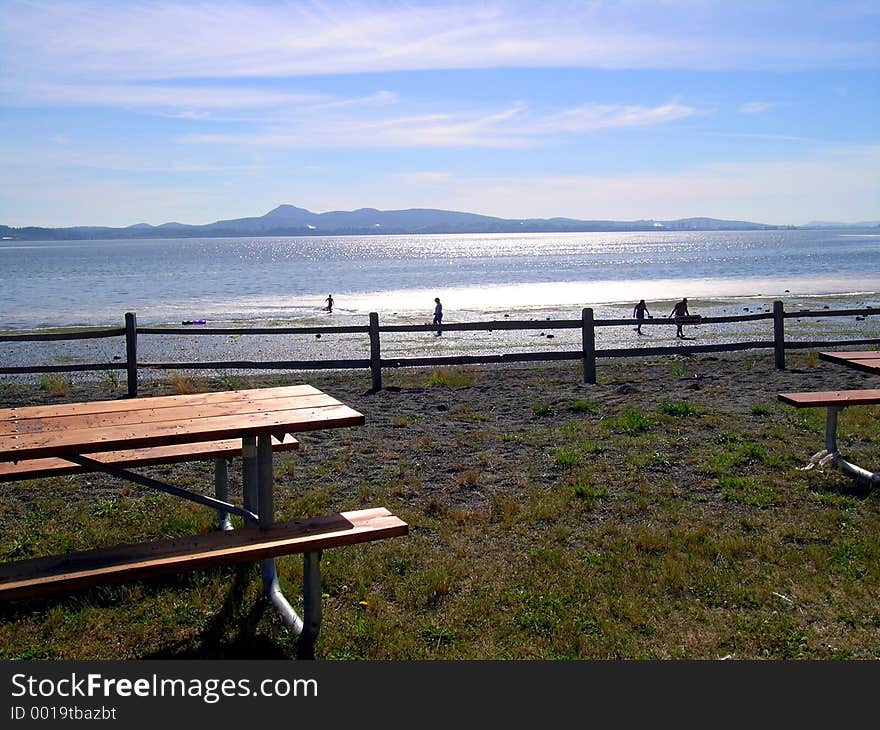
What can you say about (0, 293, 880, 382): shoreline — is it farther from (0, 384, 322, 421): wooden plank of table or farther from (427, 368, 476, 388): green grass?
(0, 384, 322, 421): wooden plank of table

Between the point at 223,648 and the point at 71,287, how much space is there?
206ft

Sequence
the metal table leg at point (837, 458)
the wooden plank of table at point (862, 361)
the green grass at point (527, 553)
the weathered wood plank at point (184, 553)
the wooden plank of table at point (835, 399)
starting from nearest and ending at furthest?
the weathered wood plank at point (184, 553)
the green grass at point (527, 553)
the metal table leg at point (837, 458)
the wooden plank of table at point (835, 399)
the wooden plank of table at point (862, 361)

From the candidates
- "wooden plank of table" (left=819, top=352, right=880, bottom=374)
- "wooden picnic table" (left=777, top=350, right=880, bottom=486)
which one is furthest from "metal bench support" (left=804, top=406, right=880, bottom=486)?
"wooden plank of table" (left=819, top=352, right=880, bottom=374)

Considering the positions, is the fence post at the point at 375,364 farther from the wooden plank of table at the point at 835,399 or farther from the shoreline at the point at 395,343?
the shoreline at the point at 395,343

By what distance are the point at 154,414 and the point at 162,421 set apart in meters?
0.21

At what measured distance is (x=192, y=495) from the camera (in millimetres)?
4664

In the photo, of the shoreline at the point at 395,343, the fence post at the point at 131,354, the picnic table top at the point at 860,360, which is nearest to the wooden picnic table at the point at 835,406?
the picnic table top at the point at 860,360

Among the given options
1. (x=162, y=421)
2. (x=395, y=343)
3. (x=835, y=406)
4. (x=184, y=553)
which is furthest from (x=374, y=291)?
(x=184, y=553)

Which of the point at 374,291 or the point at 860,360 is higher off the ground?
the point at 374,291

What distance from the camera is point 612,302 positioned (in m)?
44.5

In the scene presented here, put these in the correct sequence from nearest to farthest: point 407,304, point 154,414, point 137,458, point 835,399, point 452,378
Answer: point 154,414 → point 137,458 → point 835,399 → point 452,378 → point 407,304

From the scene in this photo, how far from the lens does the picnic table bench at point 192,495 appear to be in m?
3.86

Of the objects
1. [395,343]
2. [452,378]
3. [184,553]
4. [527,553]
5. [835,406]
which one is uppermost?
[835,406]

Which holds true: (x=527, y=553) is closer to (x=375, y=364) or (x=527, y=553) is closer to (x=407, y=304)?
(x=375, y=364)
